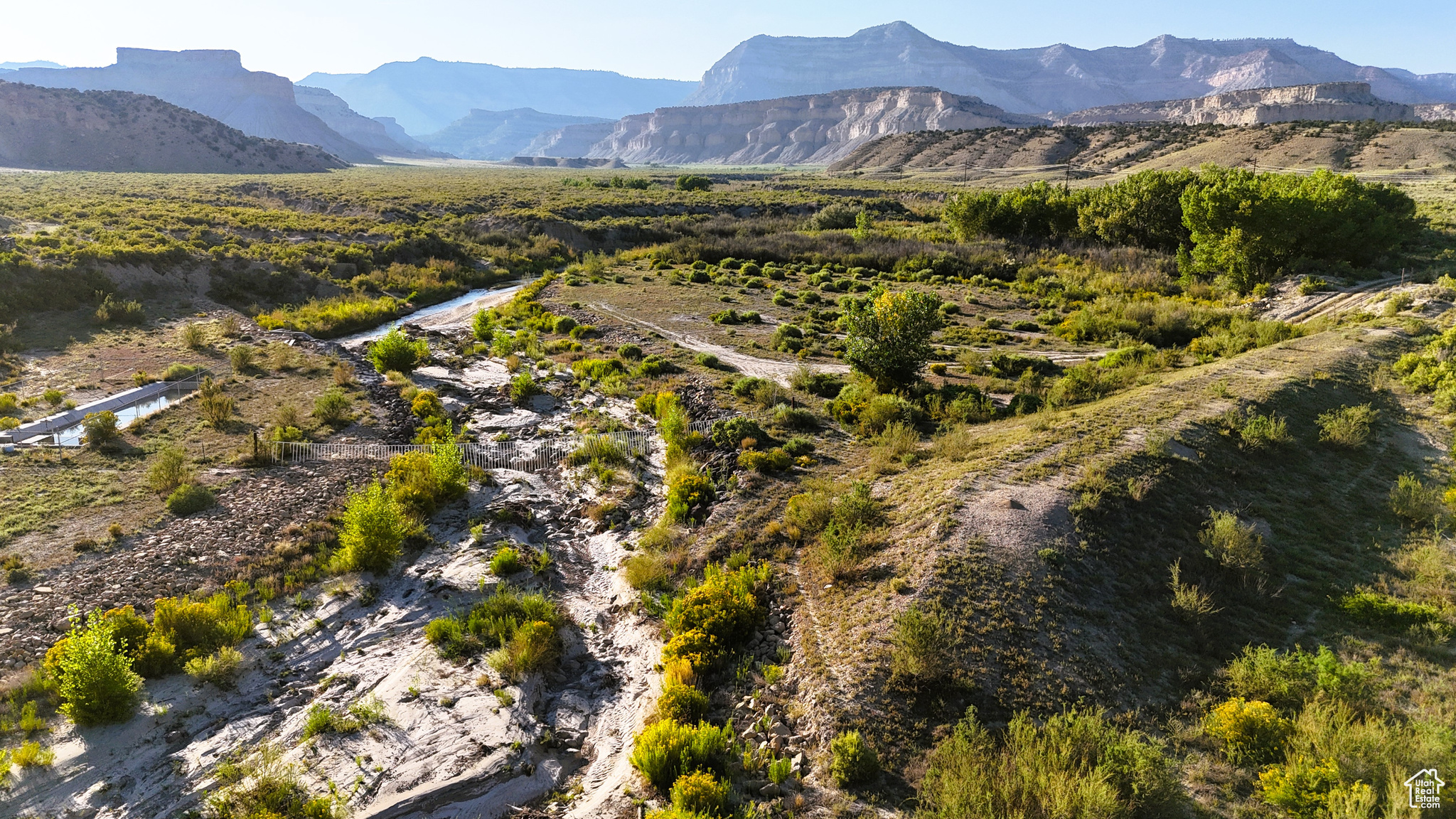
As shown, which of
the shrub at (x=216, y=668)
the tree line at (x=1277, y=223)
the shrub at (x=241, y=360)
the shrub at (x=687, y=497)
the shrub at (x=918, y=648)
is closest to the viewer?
the shrub at (x=918, y=648)

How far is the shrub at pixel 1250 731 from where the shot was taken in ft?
24.0

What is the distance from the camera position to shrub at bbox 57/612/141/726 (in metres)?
8.73

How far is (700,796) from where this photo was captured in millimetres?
7375

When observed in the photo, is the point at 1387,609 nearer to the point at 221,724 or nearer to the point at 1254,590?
the point at 1254,590

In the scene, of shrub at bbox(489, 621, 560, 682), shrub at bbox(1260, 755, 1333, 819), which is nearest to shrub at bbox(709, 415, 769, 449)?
shrub at bbox(489, 621, 560, 682)

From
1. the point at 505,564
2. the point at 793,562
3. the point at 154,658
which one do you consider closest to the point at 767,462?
the point at 793,562

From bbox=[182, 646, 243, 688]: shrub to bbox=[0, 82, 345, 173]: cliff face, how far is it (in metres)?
141

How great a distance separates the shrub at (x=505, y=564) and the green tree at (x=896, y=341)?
11.7m

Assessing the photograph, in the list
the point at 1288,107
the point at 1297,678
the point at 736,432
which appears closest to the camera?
the point at 1297,678

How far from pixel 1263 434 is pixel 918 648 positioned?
995cm

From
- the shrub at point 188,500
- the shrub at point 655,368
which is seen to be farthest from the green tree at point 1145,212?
the shrub at point 188,500

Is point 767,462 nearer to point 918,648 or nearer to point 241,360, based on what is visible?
point 918,648

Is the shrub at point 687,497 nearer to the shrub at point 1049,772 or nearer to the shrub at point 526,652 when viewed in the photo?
the shrub at point 526,652

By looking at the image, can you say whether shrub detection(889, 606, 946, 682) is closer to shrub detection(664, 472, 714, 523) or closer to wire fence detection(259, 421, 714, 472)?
shrub detection(664, 472, 714, 523)
